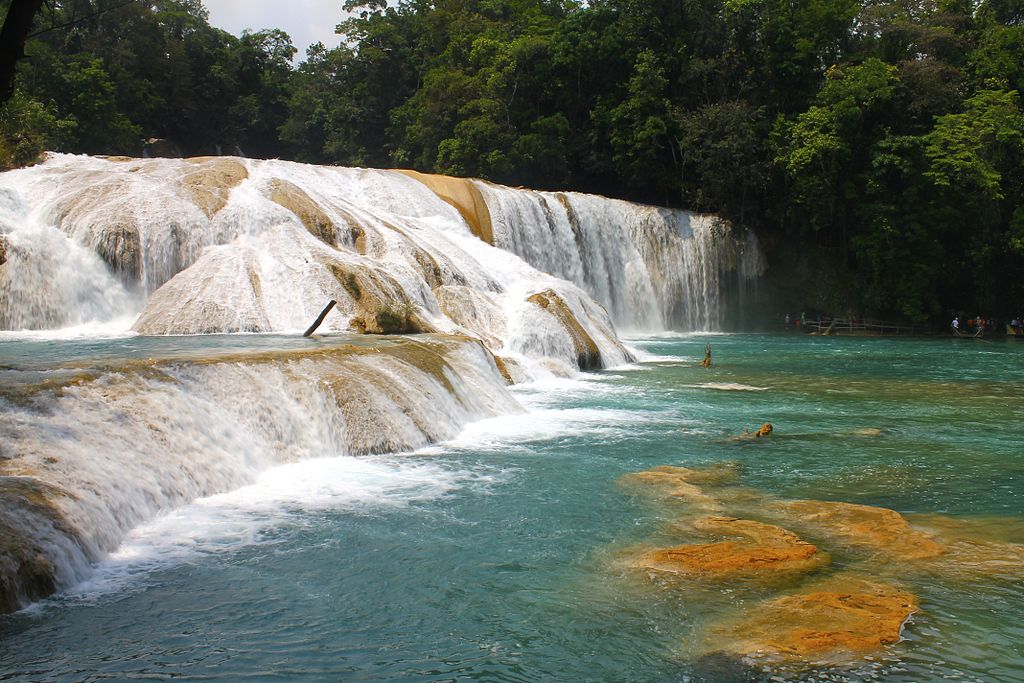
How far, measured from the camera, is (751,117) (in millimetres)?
37344

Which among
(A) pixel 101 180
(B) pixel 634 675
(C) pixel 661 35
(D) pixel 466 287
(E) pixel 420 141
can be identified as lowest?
(B) pixel 634 675

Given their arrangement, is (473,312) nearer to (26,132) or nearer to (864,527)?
(864,527)

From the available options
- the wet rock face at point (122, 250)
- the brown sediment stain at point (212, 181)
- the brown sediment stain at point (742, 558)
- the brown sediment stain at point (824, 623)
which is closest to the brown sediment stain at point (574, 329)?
the brown sediment stain at point (212, 181)

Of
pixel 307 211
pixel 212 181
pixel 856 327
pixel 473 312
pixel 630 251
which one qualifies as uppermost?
pixel 212 181

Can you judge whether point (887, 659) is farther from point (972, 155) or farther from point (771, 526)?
point (972, 155)

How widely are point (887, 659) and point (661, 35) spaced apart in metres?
39.0

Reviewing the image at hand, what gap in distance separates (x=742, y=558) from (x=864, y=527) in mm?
1610

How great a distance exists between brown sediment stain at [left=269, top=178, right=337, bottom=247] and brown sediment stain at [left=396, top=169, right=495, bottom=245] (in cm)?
710

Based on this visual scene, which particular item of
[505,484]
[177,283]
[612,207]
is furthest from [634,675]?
[612,207]

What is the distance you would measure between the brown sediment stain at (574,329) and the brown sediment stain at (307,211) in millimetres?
4504

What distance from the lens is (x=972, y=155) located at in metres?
33.2

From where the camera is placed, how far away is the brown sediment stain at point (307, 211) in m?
21.1

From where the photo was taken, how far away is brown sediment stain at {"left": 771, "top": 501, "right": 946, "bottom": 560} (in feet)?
25.3

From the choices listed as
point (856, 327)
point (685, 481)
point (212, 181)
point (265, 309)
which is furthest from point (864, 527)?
point (856, 327)
